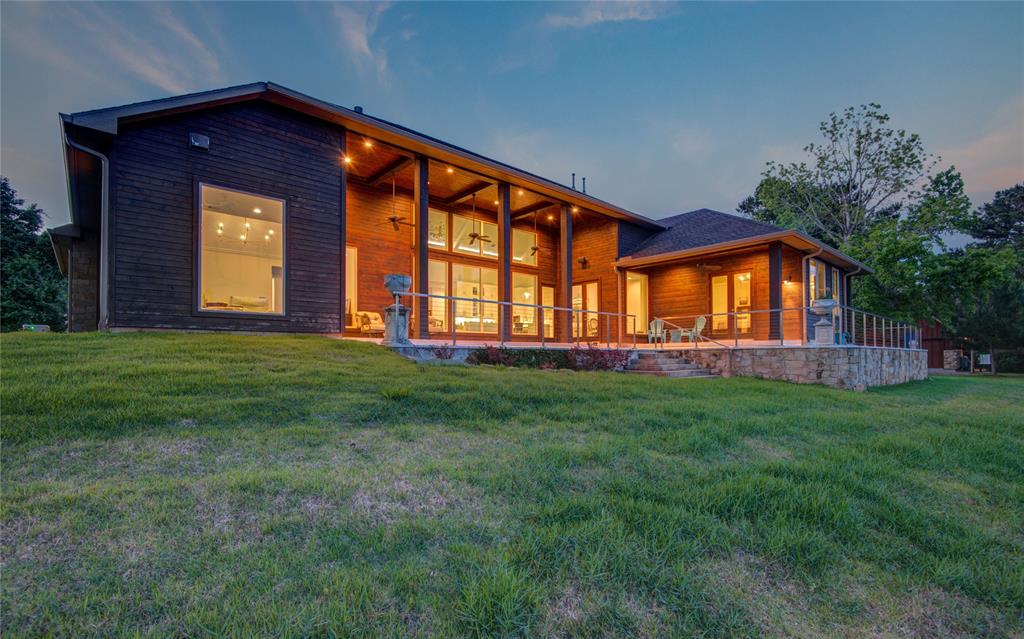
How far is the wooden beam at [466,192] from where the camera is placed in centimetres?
1192

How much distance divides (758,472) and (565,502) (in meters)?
1.74

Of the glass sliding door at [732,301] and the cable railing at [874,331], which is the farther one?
the glass sliding door at [732,301]

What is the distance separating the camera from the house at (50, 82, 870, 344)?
289 inches

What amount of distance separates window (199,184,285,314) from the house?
0.02 metres

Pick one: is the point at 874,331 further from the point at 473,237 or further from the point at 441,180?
the point at 441,180

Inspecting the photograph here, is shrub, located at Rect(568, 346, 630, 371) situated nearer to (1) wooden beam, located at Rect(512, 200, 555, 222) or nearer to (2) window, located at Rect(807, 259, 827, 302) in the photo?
(1) wooden beam, located at Rect(512, 200, 555, 222)

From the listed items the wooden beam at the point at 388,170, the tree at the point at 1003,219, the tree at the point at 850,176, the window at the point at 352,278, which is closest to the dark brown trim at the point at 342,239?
the wooden beam at the point at 388,170

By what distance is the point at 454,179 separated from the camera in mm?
11641

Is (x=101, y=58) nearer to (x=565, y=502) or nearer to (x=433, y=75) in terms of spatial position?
(x=433, y=75)

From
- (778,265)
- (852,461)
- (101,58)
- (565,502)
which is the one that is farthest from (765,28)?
(101,58)

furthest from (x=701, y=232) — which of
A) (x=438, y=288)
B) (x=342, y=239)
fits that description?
(x=342, y=239)

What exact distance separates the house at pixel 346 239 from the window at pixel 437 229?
0.04 metres

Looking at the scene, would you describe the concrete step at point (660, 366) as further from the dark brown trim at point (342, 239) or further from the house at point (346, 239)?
the dark brown trim at point (342, 239)

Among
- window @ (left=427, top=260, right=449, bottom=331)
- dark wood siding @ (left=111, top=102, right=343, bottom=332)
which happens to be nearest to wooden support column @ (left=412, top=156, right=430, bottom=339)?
dark wood siding @ (left=111, top=102, right=343, bottom=332)
